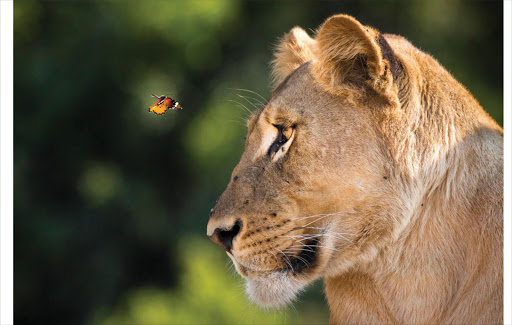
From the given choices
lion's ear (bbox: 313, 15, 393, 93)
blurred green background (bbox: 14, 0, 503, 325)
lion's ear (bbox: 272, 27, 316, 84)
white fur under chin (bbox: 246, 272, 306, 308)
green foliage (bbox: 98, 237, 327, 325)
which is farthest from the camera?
blurred green background (bbox: 14, 0, 503, 325)

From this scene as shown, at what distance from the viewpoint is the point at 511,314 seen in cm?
194

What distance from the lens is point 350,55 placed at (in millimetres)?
2023

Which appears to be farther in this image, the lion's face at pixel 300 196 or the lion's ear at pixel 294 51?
the lion's ear at pixel 294 51

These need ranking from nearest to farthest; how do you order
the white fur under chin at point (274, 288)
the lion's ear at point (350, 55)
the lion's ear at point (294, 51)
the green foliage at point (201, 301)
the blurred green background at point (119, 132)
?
the lion's ear at point (350, 55), the white fur under chin at point (274, 288), the lion's ear at point (294, 51), the green foliage at point (201, 301), the blurred green background at point (119, 132)

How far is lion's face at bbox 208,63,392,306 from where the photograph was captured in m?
2.01

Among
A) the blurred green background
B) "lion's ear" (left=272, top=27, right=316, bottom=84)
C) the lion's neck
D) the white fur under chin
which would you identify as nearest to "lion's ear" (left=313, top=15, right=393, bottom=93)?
the lion's neck

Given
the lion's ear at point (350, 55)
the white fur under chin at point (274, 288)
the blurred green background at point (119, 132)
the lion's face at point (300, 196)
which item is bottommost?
the blurred green background at point (119, 132)

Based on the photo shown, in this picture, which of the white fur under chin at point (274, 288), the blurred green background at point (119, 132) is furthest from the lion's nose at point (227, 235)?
the blurred green background at point (119, 132)

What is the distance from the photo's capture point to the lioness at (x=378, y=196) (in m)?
2.00

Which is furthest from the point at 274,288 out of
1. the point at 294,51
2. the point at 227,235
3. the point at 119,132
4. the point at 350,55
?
the point at 119,132

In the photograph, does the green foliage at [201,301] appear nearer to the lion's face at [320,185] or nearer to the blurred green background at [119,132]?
the blurred green background at [119,132]

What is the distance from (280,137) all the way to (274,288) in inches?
16.3

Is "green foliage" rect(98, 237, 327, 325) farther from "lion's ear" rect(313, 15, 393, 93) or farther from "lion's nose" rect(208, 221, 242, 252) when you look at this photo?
"lion's ear" rect(313, 15, 393, 93)

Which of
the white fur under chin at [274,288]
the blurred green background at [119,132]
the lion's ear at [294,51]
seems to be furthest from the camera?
the blurred green background at [119,132]
